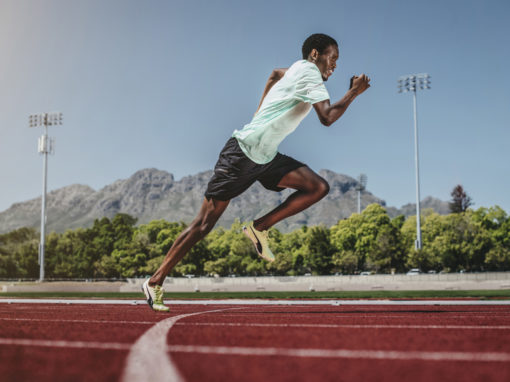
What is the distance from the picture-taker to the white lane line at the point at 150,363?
2.04 m

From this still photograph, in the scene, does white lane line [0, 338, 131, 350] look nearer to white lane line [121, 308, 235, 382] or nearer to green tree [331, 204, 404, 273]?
white lane line [121, 308, 235, 382]

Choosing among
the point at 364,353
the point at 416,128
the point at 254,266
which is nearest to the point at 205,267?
the point at 254,266

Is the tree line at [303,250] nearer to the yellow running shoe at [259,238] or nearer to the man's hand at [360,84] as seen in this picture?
the yellow running shoe at [259,238]

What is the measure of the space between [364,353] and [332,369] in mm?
427

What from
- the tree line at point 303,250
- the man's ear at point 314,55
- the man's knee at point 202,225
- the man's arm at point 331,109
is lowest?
the tree line at point 303,250

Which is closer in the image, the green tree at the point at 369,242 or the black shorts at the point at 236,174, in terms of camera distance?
the black shorts at the point at 236,174

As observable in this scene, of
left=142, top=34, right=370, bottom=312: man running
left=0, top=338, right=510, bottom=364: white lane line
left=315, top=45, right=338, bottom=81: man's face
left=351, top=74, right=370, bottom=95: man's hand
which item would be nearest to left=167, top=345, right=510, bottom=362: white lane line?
left=0, top=338, right=510, bottom=364: white lane line

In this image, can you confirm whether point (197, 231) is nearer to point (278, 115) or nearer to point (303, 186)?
point (303, 186)

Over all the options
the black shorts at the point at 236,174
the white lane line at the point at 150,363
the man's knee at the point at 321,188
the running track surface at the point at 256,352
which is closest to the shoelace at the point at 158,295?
the black shorts at the point at 236,174

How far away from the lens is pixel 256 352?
8.58 ft

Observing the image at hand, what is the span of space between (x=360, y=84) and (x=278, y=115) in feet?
2.91

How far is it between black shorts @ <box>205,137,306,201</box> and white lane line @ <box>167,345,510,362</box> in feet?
9.44

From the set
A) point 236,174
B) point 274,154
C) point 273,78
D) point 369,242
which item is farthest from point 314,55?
point 369,242

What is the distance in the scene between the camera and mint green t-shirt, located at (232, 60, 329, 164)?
5.43 meters
